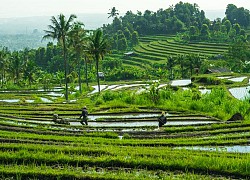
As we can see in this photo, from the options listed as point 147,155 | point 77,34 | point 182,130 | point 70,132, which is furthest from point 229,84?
point 147,155

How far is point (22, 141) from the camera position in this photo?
1572cm

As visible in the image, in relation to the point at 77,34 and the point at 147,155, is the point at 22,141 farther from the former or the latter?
the point at 77,34

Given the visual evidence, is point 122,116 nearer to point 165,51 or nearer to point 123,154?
point 123,154

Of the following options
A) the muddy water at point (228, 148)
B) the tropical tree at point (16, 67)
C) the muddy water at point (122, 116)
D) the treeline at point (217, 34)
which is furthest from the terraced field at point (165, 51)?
the muddy water at point (228, 148)

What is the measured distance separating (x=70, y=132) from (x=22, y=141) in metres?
3.82

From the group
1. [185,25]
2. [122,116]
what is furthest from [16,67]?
[185,25]

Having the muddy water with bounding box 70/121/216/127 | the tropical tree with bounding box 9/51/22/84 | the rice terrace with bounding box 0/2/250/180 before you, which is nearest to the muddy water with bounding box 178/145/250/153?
the rice terrace with bounding box 0/2/250/180

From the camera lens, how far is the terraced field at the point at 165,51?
88.9 m

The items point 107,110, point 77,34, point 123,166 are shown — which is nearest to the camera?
point 123,166

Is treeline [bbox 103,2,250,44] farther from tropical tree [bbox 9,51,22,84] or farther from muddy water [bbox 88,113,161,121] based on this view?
muddy water [bbox 88,113,161,121]

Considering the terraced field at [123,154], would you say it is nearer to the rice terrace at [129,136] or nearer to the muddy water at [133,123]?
the rice terrace at [129,136]

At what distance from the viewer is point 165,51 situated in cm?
9544

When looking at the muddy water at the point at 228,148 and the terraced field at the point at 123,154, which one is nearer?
the terraced field at the point at 123,154

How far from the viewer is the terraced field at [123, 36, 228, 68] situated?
8886 cm
